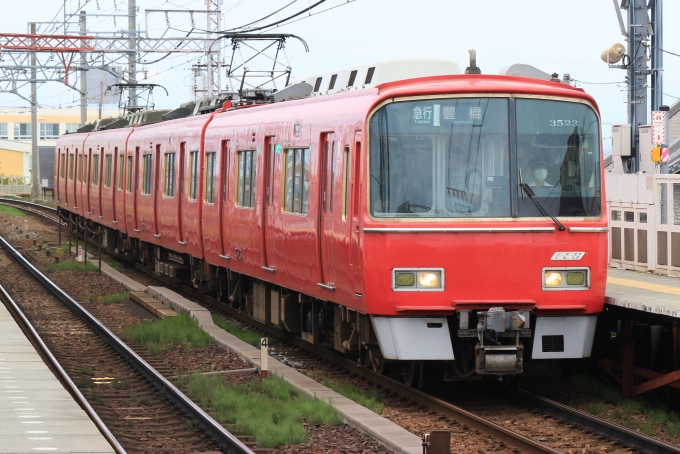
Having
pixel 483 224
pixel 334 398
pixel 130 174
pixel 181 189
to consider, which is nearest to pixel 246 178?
pixel 181 189

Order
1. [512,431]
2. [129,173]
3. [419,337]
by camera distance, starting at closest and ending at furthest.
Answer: [512,431]
[419,337]
[129,173]

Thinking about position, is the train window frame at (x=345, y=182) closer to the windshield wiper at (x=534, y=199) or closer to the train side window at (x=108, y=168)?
the windshield wiper at (x=534, y=199)

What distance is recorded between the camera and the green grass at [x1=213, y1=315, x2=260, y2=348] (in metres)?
15.0

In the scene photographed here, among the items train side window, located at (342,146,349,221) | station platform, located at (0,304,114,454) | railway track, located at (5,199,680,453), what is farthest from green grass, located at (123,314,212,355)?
train side window, located at (342,146,349,221)

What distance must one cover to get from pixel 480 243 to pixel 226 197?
22.3ft

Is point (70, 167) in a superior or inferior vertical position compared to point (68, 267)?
superior

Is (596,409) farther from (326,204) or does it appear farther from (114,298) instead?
(114,298)

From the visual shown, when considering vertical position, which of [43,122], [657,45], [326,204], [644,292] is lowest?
[644,292]

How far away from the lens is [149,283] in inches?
925

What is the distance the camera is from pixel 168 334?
50.9ft

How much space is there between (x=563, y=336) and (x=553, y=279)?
519 mm

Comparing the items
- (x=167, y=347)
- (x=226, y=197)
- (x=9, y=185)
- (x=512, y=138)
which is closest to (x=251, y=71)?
(x=226, y=197)

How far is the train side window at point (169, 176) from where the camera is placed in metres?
20.5

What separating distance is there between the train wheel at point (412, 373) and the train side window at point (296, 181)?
2.16 meters
